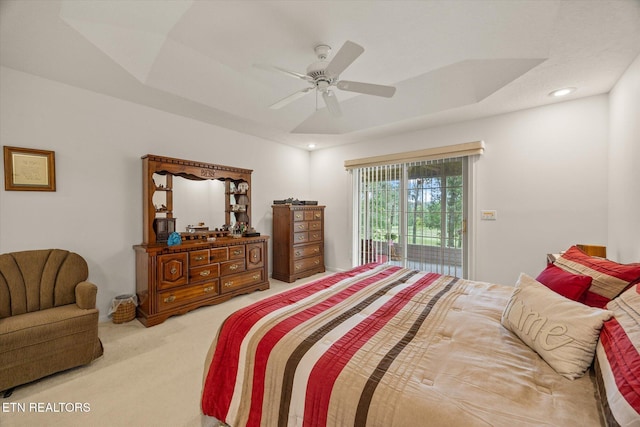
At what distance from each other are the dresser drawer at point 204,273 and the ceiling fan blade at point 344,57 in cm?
268

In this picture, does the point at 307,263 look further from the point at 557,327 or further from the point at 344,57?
the point at 557,327

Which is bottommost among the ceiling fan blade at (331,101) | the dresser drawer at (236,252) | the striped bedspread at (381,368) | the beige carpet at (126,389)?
the beige carpet at (126,389)

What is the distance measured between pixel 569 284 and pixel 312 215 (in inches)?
144

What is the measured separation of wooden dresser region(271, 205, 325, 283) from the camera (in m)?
4.38

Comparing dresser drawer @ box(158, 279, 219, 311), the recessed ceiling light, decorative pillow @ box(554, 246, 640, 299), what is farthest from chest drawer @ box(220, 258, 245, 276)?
the recessed ceiling light

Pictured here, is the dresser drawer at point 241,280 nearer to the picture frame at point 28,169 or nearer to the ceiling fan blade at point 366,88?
the picture frame at point 28,169

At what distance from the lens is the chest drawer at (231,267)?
3.45 m

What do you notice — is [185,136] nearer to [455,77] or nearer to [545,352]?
[455,77]

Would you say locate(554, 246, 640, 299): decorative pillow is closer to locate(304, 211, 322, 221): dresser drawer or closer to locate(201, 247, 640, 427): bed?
locate(201, 247, 640, 427): bed

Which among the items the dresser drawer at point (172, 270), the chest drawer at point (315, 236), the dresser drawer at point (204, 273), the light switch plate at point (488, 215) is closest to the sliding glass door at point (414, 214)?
the light switch plate at point (488, 215)

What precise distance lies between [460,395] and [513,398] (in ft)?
0.58

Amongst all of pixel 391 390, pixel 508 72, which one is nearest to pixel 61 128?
pixel 391 390

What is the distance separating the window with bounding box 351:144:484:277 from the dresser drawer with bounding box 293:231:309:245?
0.93 m

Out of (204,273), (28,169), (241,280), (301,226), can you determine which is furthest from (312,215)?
(28,169)
